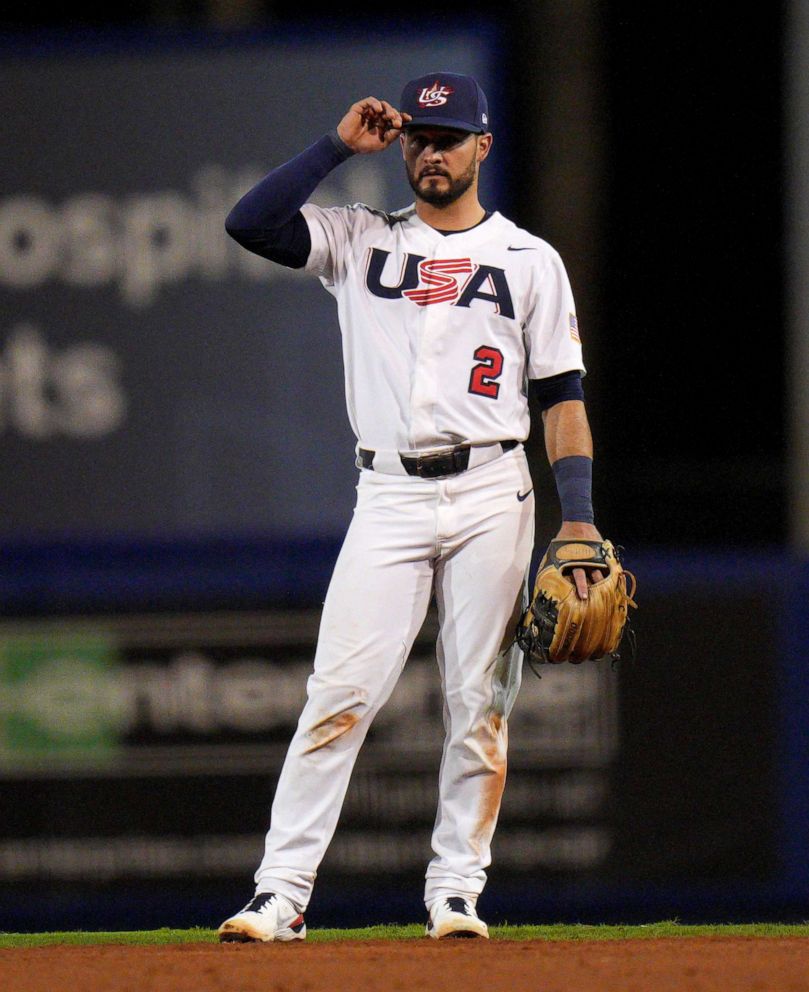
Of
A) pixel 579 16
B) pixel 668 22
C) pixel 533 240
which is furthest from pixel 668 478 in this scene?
pixel 533 240

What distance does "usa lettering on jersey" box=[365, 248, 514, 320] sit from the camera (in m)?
3.44

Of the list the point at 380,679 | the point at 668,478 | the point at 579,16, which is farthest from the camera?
the point at 668,478

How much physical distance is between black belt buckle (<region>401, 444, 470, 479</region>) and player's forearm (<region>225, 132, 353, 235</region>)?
1.84ft

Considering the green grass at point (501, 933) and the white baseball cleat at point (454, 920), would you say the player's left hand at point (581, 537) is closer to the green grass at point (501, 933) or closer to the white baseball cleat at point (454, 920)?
the white baseball cleat at point (454, 920)

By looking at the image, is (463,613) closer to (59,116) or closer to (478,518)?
(478,518)

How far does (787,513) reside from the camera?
9.16m

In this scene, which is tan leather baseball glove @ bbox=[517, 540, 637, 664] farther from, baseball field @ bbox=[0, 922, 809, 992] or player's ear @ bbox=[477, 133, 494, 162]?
player's ear @ bbox=[477, 133, 494, 162]

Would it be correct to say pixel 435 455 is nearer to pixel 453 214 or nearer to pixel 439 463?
pixel 439 463

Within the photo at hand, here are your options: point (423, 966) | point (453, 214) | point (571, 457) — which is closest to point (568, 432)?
point (571, 457)

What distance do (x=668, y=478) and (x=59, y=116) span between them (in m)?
5.76

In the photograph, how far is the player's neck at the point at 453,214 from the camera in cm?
353

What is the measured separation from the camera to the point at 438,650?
3537 millimetres

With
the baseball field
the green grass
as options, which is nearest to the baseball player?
the baseball field

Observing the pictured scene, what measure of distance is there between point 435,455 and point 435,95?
0.76m
